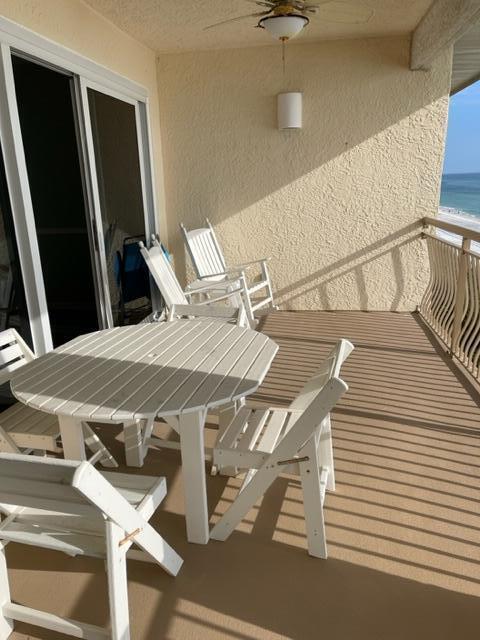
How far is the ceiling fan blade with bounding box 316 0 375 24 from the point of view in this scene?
3.20 meters

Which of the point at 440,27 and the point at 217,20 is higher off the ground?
the point at 217,20

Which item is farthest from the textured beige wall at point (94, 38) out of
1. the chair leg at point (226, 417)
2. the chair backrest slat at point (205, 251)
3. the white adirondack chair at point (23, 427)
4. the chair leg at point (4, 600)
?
the chair leg at point (4, 600)

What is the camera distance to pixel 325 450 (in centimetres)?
194

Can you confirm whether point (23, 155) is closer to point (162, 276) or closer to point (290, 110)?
point (162, 276)

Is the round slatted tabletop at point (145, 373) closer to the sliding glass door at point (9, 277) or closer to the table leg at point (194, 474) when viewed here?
the table leg at point (194, 474)

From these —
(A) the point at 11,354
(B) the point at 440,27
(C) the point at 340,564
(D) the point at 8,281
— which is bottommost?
(C) the point at 340,564

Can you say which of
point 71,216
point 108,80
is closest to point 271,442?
point 71,216

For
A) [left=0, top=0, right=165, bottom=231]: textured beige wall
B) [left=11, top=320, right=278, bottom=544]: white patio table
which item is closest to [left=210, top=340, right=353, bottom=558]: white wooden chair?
[left=11, top=320, right=278, bottom=544]: white patio table

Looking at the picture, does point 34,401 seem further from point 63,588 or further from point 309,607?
point 309,607

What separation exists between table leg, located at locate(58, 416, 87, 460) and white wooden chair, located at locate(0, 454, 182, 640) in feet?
0.65

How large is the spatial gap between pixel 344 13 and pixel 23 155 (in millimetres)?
2469

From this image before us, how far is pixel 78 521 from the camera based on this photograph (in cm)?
129

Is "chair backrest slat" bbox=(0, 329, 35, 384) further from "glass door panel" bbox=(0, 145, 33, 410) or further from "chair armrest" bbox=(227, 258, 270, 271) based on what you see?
"chair armrest" bbox=(227, 258, 270, 271)

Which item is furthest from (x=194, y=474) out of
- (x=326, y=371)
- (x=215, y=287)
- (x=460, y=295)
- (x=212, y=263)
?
(x=212, y=263)
